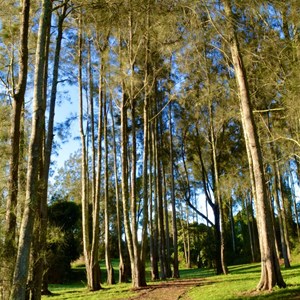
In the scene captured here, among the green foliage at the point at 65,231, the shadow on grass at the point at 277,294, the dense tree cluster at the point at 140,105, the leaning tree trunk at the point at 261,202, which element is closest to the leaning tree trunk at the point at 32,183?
the dense tree cluster at the point at 140,105

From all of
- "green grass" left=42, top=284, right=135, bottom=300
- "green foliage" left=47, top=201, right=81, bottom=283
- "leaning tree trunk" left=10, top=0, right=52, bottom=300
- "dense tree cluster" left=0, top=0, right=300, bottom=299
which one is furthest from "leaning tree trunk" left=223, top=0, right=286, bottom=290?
"green foliage" left=47, top=201, right=81, bottom=283

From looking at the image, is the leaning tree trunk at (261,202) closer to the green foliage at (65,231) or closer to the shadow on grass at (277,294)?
the shadow on grass at (277,294)

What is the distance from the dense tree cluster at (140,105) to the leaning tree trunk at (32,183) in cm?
1

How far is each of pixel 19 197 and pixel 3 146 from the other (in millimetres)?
4487

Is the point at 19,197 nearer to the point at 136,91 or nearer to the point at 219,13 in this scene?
the point at 219,13

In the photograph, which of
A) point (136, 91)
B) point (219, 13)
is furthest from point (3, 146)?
point (219, 13)

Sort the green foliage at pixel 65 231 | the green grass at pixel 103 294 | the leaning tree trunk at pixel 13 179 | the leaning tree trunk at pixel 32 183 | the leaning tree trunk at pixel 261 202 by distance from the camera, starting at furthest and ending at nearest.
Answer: the green foliage at pixel 65 231 → the green grass at pixel 103 294 → the leaning tree trunk at pixel 261 202 → the leaning tree trunk at pixel 13 179 → the leaning tree trunk at pixel 32 183

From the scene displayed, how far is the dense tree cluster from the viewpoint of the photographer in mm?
6102

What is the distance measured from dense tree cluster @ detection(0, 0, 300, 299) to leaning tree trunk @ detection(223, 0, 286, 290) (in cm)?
3

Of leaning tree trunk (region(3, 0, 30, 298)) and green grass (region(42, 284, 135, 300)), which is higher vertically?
leaning tree trunk (region(3, 0, 30, 298))

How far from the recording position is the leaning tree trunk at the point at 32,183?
→ 14.8 feet

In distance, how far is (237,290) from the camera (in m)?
8.95

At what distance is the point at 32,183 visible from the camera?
4.98 meters

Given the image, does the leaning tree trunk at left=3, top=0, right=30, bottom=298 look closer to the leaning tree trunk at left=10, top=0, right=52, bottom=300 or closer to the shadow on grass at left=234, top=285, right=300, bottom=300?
the leaning tree trunk at left=10, top=0, right=52, bottom=300
